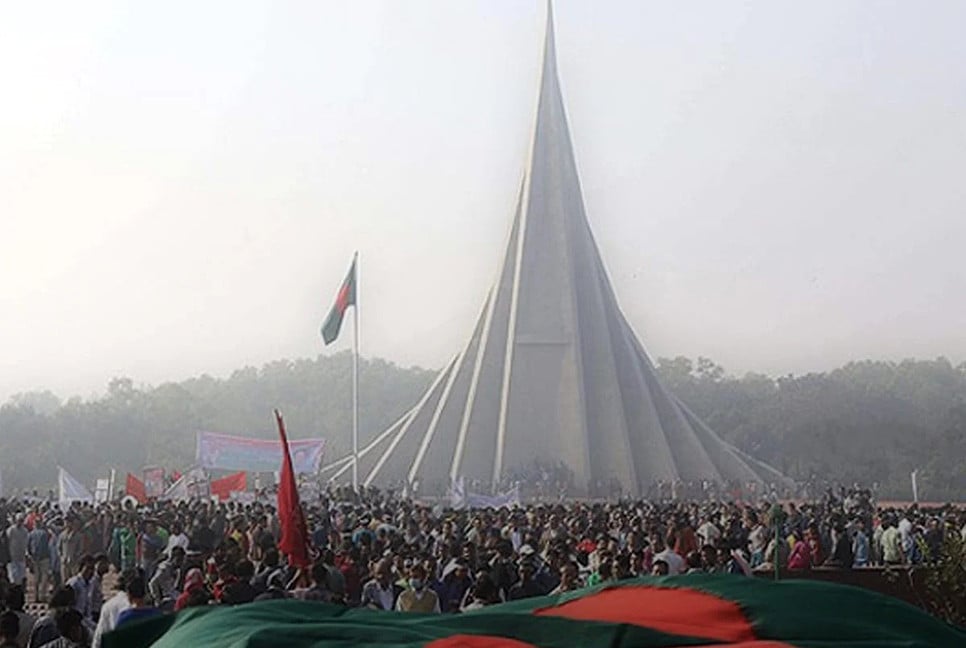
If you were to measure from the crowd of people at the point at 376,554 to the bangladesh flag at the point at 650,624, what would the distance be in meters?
1.15

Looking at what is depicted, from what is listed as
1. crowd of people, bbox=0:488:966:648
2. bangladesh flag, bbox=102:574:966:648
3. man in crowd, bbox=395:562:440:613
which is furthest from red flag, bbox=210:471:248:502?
bangladesh flag, bbox=102:574:966:648

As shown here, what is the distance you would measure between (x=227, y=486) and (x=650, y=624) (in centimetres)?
1867

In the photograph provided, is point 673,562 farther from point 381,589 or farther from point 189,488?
point 189,488

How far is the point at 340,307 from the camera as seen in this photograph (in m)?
22.3

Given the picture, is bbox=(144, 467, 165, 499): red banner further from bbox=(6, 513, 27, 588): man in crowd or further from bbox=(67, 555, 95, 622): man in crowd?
bbox=(67, 555, 95, 622): man in crowd

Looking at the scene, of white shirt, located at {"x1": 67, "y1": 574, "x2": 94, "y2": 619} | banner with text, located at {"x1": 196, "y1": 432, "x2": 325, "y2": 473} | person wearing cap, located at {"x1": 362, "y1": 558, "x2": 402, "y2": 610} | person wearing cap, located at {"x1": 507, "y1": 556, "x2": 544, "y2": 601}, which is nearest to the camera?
person wearing cap, located at {"x1": 507, "y1": 556, "x2": 544, "y2": 601}

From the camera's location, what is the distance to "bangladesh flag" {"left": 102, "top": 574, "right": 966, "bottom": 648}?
2.36 metres

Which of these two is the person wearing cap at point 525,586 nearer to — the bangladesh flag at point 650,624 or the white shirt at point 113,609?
the white shirt at point 113,609

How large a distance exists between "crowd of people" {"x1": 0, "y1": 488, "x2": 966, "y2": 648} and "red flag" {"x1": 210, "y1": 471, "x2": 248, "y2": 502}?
328 centimetres

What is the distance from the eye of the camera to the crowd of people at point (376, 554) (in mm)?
6434

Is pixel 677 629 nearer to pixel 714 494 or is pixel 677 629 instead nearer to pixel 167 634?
pixel 167 634

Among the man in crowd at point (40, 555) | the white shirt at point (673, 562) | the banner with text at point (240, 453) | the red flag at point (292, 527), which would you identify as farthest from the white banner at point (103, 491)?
the red flag at point (292, 527)

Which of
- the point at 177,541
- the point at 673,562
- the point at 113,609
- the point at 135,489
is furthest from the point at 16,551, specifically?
the point at 113,609

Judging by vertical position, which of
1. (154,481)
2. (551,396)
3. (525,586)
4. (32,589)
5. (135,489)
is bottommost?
(32,589)
